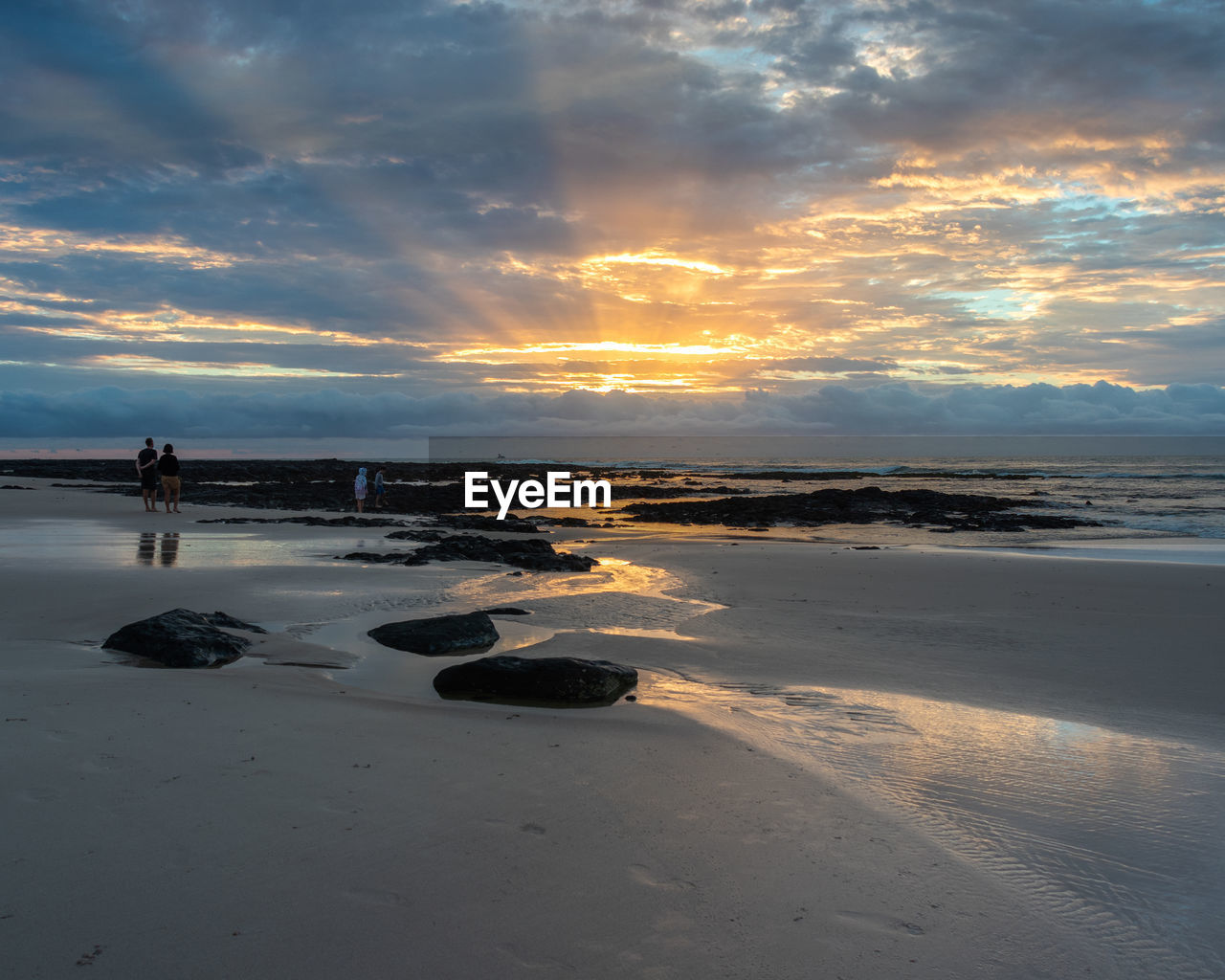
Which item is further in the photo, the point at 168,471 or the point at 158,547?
the point at 168,471

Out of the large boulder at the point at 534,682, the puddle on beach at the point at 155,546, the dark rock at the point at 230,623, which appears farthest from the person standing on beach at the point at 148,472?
the large boulder at the point at 534,682

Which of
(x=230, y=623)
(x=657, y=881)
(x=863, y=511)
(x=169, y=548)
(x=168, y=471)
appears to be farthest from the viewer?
(x=863, y=511)

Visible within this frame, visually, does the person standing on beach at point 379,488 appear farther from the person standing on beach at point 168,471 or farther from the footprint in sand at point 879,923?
the footprint in sand at point 879,923

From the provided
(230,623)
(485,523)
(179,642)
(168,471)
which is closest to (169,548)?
(230,623)

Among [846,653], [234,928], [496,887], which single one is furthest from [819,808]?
[846,653]

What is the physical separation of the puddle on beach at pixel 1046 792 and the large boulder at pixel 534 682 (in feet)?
1.37

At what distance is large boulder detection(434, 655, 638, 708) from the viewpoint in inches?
243

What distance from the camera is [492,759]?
4.71 meters

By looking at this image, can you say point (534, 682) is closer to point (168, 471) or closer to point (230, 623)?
point (230, 623)

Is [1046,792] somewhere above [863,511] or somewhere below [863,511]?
below

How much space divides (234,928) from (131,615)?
7171mm

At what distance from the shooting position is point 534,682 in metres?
6.24

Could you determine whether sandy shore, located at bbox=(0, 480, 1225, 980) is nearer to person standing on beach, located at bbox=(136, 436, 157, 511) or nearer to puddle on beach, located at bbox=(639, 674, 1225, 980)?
puddle on beach, located at bbox=(639, 674, 1225, 980)

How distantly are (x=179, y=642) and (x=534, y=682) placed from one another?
332cm
